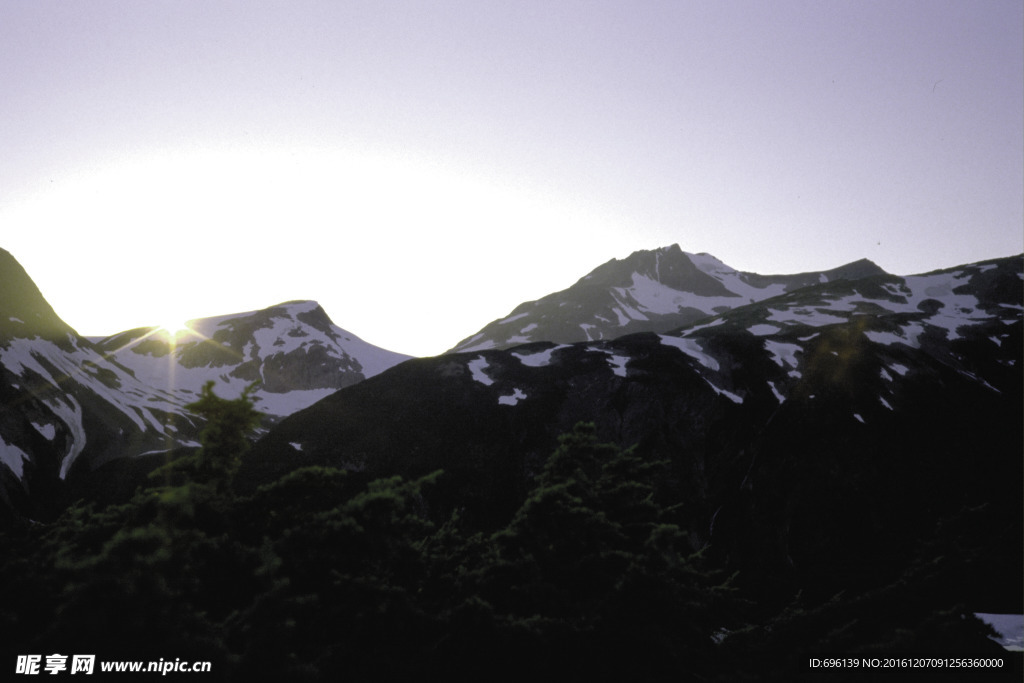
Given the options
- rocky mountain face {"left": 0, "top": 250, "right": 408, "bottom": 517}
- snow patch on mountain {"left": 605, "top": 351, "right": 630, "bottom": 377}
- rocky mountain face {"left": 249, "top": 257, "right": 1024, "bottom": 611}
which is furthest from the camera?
rocky mountain face {"left": 0, "top": 250, "right": 408, "bottom": 517}

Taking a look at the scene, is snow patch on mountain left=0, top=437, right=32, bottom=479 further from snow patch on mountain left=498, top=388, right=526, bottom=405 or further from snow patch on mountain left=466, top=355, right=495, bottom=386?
snow patch on mountain left=498, top=388, right=526, bottom=405

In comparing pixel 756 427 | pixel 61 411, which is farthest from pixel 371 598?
pixel 61 411

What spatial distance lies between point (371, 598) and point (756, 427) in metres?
44.9

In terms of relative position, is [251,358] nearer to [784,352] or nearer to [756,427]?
[784,352]

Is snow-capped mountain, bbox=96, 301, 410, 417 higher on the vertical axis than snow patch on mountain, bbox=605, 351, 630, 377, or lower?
higher

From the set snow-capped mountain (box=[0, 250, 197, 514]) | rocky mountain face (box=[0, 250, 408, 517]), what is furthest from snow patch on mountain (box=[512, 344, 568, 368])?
snow-capped mountain (box=[0, 250, 197, 514])

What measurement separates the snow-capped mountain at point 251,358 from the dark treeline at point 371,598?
502 feet

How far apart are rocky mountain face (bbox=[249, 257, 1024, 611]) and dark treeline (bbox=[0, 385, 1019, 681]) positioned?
774 inches

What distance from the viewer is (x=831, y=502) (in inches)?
1644

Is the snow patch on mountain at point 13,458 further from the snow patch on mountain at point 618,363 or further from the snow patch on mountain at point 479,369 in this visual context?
the snow patch on mountain at point 618,363

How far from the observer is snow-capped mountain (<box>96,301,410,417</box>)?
6516 inches

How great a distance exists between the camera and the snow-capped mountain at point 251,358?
16550cm

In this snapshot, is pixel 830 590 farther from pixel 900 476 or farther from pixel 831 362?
pixel 831 362

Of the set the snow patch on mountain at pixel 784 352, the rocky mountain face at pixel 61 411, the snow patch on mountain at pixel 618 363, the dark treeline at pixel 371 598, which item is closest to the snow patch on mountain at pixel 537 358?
the snow patch on mountain at pixel 618 363
